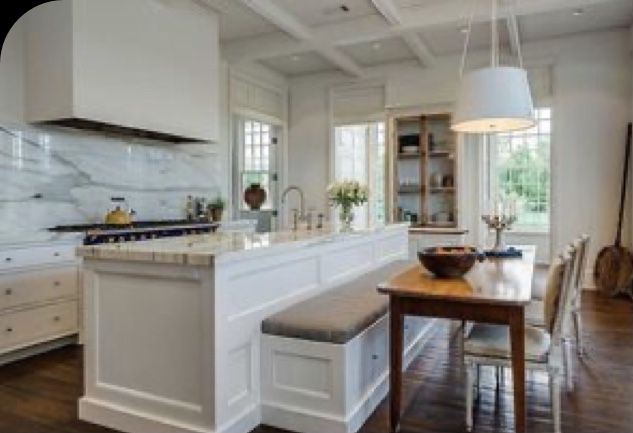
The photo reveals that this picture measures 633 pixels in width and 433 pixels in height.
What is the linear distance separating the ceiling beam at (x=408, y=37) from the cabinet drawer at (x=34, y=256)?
3.55 m

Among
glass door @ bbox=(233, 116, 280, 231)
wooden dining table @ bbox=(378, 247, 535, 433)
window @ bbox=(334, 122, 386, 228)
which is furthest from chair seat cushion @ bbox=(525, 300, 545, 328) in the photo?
glass door @ bbox=(233, 116, 280, 231)

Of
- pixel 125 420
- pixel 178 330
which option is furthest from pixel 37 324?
pixel 178 330

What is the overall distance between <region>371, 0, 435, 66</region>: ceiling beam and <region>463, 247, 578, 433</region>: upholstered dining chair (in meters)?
3.29

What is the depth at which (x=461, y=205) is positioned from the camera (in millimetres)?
6758

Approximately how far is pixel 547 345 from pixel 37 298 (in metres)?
3.46

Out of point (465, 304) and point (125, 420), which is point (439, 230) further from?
point (125, 420)

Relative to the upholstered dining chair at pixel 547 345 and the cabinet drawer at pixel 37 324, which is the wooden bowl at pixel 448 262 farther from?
the cabinet drawer at pixel 37 324

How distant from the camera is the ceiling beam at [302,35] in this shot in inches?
193

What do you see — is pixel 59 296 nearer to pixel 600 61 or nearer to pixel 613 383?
pixel 613 383

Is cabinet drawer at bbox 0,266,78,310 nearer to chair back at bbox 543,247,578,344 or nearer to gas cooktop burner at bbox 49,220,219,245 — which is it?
gas cooktop burner at bbox 49,220,219,245

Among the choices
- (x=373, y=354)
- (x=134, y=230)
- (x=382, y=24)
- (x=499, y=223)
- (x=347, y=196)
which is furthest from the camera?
(x=382, y=24)

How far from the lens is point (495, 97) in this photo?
3078 millimetres

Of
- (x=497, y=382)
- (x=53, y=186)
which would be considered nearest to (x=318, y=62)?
(x=53, y=186)

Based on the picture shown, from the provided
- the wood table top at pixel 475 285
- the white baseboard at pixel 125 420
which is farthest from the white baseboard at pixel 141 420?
the wood table top at pixel 475 285
